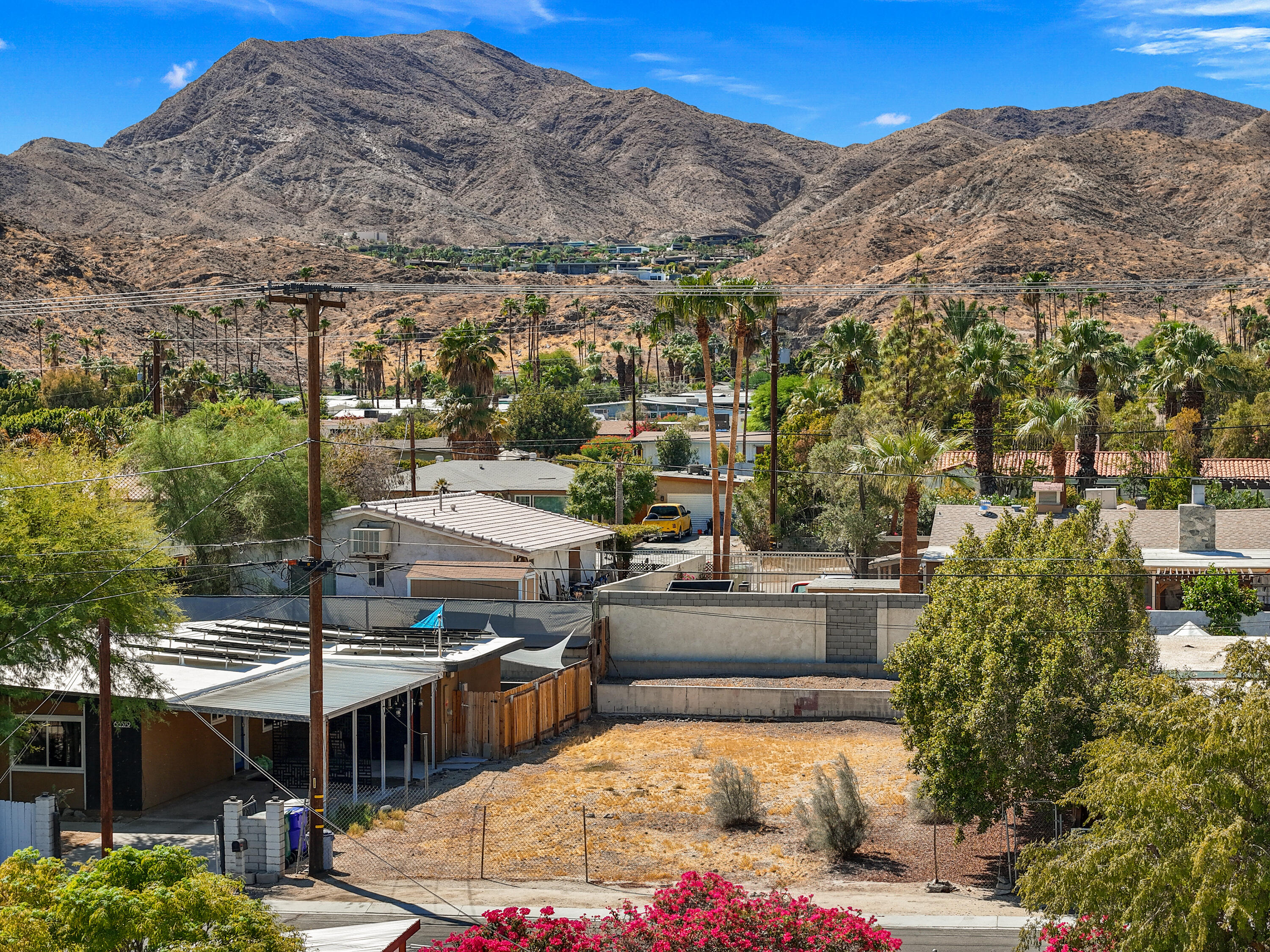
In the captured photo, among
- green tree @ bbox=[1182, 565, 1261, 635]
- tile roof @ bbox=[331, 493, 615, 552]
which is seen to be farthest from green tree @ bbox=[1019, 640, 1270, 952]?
tile roof @ bbox=[331, 493, 615, 552]

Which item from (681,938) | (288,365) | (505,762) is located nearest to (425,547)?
(505,762)

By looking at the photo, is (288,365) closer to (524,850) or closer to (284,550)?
(284,550)

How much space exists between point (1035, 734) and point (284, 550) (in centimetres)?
2990

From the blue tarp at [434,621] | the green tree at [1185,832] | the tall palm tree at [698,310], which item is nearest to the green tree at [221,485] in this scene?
the blue tarp at [434,621]

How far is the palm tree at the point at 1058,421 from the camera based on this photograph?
48.4 meters

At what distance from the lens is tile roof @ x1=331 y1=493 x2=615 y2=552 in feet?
132

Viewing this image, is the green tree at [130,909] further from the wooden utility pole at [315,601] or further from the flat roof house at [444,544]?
the flat roof house at [444,544]

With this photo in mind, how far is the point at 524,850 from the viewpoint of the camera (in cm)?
2248

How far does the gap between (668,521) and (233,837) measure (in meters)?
42.6

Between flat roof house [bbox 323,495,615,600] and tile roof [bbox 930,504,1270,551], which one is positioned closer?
tile roof [bbox 930,504,1270,551]

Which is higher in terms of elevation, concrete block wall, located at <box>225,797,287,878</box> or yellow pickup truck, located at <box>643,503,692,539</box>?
yellow pickup truck, located at <box>643,503,692,539</box>

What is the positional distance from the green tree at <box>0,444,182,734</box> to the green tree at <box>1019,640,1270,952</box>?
17.6 metres

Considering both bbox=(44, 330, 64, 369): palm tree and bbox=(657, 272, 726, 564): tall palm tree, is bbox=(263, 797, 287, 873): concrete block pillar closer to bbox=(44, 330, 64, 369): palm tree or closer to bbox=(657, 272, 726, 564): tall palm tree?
bbox=(657, 272, 726, 564): tall palm tree

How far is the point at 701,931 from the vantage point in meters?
13.8
